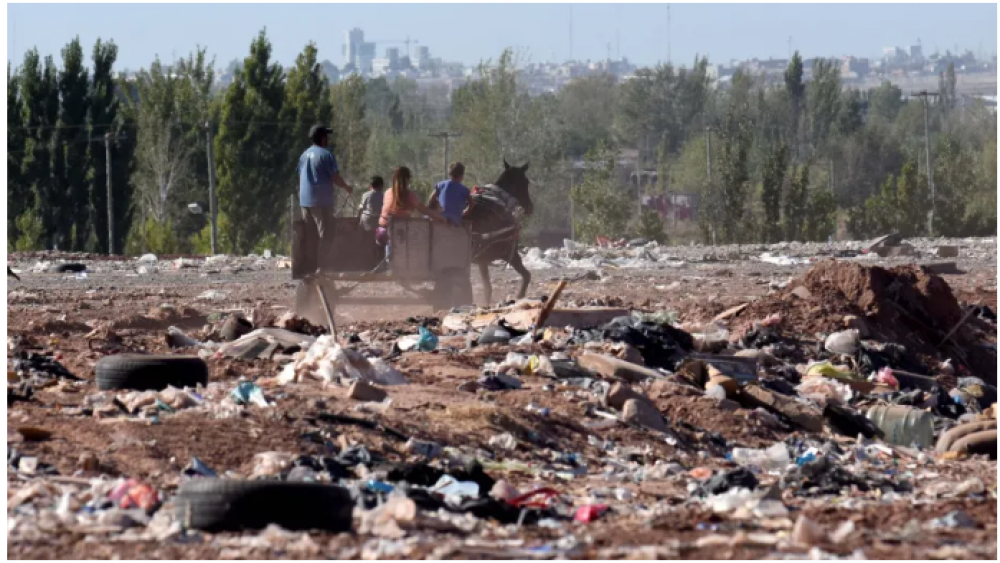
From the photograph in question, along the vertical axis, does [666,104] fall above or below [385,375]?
above

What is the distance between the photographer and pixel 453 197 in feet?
55.6

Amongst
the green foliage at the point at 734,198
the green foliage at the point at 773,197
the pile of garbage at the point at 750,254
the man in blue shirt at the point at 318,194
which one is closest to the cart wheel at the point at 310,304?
the man in blue shirt at the point at 318,194

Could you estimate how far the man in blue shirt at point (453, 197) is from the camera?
1691cm

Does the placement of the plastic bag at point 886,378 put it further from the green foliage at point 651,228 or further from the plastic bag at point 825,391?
the green foliage at point 651,228

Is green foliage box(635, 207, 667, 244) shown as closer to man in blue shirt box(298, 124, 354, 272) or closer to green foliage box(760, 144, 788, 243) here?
green foliage box(760, 144, 788, 243)

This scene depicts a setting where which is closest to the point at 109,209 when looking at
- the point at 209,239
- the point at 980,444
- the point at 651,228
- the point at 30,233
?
the point at 30,233

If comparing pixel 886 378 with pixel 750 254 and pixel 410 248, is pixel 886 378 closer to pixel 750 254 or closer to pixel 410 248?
pixel 410 248

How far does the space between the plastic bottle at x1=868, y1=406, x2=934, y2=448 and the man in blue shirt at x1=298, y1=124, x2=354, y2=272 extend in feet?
18.9

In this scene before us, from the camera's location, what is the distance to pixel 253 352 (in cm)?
1223

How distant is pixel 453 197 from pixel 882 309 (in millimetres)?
4490

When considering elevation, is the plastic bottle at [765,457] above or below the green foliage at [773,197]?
below

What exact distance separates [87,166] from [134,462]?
46713mm

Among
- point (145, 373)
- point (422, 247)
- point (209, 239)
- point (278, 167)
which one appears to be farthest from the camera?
point (209, 239)

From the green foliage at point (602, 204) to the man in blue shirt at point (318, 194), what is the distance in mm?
41857
